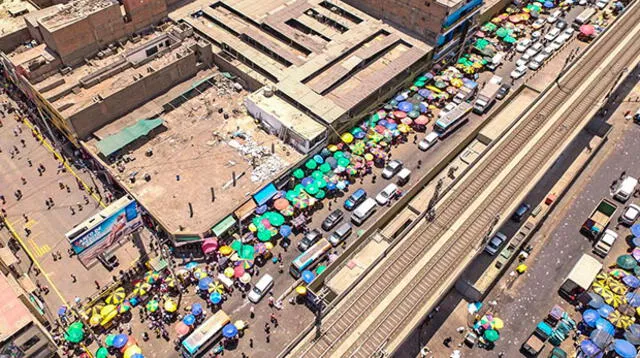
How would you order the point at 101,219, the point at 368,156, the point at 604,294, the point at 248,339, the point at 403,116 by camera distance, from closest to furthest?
the point at 101,219, the point at 248,339, the point at 604,294, the point at 368,156, the point at 403,116

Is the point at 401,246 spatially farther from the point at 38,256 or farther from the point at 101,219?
the point at 38,256

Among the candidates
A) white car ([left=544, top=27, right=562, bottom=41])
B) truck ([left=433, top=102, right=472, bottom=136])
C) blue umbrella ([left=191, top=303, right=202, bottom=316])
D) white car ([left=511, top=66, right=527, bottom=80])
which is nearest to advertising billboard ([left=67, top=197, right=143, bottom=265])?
blue umbrella ([left=191, top=303, right=202, bottom=316])

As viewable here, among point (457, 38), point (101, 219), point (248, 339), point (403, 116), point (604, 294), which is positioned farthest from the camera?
point (457, 38)

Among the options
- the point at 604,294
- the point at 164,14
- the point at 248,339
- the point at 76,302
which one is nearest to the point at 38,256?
the point at 76,302

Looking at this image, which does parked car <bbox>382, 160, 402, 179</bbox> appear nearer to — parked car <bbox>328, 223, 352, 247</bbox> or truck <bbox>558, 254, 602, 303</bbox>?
parked car <bbox>328, 223, 352, 247</bbox>

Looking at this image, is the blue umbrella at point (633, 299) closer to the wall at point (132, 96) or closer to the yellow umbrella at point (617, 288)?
the yellow umbrella at point (617, 288)

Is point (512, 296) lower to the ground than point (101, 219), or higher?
higher

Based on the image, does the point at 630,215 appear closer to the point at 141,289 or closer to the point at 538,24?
the point at 538,24
